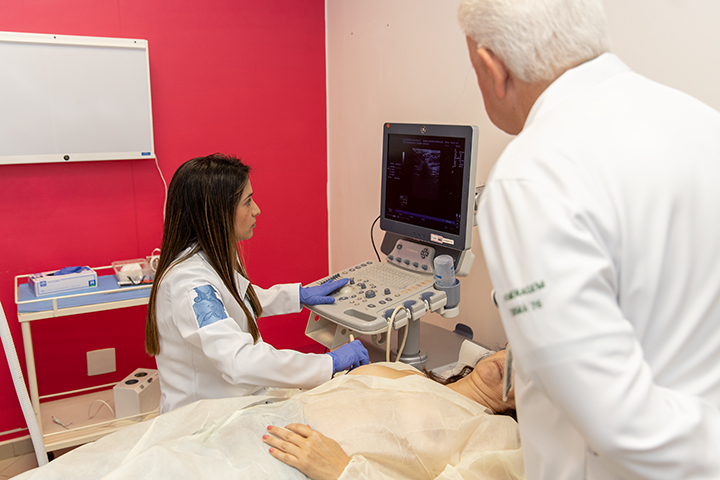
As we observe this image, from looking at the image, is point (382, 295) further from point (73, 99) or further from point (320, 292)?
point (73, 99)

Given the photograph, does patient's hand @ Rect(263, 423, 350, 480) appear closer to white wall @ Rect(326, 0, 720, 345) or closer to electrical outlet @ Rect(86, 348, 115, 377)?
white wall @ Rect(326, 0, 720, 345)

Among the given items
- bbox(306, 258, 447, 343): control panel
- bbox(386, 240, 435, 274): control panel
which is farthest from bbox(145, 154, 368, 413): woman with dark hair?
bbox(386, 240, 435, 274): control panel

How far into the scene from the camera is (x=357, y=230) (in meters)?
2.85

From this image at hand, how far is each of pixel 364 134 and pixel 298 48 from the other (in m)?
0.61

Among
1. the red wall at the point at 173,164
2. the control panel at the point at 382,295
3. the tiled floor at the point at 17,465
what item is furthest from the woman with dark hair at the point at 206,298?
the tiled floor at the point at 17,465

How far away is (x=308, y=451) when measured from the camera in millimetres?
1209

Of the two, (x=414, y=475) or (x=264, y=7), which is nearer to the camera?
(x=414, y=475)

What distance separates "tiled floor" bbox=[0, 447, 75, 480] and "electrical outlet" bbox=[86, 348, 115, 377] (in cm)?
38

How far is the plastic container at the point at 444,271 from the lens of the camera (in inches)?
70.4

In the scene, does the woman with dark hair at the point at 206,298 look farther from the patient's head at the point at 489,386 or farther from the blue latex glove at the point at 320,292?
the patient's head at the point at 489,386

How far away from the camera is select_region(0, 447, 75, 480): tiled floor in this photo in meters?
2.29

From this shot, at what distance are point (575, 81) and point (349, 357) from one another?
1.17 m

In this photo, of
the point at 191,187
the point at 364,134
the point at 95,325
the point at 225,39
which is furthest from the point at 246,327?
the point at 225,39

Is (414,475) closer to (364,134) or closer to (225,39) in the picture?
(364,134)
